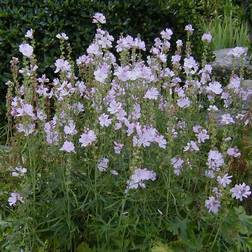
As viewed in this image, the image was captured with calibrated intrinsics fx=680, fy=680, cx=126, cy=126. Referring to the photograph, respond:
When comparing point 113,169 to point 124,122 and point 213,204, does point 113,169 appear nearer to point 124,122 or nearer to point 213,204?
point 124,122

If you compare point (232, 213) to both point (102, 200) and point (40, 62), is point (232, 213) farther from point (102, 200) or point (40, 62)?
point (40, 62)

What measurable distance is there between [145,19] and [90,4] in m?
0.53

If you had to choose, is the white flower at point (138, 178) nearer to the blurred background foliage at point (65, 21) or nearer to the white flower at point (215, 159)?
the white flower at point (215, 159)

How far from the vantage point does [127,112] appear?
323 cm

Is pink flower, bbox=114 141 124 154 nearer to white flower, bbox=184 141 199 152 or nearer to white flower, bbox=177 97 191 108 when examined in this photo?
white flower, bbox=184 141 199 152

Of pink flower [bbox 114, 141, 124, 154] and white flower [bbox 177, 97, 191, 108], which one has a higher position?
white flower [bbox 177, 97, 191, 108]

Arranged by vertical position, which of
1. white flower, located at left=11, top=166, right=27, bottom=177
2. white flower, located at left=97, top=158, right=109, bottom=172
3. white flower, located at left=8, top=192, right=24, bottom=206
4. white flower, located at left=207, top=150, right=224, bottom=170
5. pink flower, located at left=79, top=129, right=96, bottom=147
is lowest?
white flower, located at left=8, top=192, right=24, bottom=206

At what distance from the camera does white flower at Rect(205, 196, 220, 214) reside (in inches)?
111

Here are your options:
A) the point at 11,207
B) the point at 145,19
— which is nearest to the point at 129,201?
the point at 11,207

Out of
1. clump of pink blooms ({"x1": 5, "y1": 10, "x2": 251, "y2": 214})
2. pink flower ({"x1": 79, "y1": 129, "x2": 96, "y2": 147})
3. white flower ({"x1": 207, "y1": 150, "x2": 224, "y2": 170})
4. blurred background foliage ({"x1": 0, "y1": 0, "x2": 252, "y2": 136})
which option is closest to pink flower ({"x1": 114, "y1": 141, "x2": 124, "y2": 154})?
clump of pink blooms ({"x1": 5, "y1": 10, "x2": 251, "y2": 214})

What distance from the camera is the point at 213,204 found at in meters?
2.84

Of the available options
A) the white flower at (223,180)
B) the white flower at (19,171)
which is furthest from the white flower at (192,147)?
the white flower at (19,171)

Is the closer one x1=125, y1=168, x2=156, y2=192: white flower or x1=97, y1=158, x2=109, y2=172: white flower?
x1=125, y1=168, x2=156, y2=192: white flower

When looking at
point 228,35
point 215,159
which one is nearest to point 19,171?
point 215,159
